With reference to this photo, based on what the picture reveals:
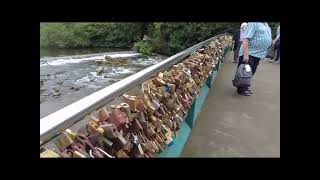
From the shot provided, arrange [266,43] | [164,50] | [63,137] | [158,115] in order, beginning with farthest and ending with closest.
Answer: [164,50]
[266,43]
[158,115]
[63,137]

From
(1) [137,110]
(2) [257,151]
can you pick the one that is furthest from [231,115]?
(1) [137,110]

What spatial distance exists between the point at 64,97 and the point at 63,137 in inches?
930

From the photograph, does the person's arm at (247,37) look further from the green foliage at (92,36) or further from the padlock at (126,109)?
the green foliage at (92,36)

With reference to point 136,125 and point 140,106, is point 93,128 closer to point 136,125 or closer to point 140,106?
point 136,125

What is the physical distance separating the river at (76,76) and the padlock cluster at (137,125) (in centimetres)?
1805

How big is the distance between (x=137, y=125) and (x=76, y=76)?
88.2ft

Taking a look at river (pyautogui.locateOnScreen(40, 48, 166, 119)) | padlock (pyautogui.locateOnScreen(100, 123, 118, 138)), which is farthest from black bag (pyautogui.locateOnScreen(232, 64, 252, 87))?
river (pyautogui.locateOnScreen(40, 48, 166, 119))

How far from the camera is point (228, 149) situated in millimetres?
3785

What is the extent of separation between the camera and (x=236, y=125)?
15.0 ft

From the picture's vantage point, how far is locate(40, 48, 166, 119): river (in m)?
24.3

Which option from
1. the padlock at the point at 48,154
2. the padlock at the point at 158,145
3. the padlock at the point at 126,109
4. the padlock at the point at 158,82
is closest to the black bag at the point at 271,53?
the padlock at the point at 158,82

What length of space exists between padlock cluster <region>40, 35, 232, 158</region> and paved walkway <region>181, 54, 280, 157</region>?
45cm

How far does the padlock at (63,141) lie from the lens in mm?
1626
